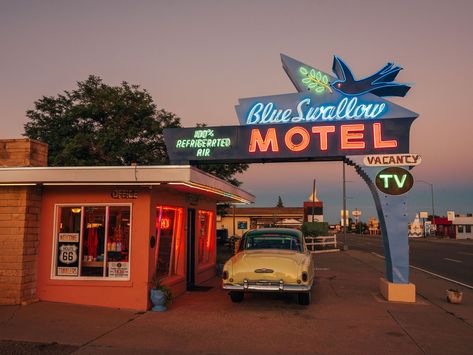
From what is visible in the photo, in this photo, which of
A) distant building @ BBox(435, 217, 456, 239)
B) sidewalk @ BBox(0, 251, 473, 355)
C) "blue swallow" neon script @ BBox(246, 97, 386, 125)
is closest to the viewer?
sidewalk @ BBox(0, 251, 473, 355)

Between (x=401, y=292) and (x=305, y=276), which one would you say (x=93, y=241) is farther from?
(x=401, y=292)

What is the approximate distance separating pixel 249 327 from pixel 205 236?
7.57 m

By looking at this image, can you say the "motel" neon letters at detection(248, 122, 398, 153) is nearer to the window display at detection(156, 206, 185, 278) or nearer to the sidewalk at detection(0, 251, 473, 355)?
the window display at detection(156, 206, 185, 278)

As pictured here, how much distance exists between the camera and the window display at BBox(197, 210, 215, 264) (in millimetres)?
14672

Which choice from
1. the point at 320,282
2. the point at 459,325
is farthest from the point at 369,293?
the point at 459,325

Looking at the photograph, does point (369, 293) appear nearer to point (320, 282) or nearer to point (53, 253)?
point (320, 282)

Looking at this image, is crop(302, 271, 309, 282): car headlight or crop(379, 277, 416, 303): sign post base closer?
crop(302, 271, 309, 282): car headlight

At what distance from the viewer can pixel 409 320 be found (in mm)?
8844

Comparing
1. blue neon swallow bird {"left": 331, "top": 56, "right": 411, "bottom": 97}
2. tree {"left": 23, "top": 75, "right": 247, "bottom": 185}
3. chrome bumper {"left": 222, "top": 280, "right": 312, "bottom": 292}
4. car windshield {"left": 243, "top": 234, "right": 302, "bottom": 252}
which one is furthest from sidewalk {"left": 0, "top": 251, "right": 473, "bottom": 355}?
tree {"left": 23, "top": 75, "right": 247, "bottom": 185}

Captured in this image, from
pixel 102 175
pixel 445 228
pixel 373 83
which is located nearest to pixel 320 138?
pixel 373 83

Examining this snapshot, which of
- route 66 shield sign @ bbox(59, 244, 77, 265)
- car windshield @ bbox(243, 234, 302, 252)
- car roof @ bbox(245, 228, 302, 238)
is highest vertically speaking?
car roof @ bbox(245, 228, 302, 238)

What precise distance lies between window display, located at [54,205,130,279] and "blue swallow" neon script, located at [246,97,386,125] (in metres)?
4.73

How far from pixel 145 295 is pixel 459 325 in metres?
6.56

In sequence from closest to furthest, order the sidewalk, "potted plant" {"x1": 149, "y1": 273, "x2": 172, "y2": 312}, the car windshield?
the sidewalk < "potted plant" {"x1": 149, "y1": 273, "x2": 172, "y2": 312} < the car windshield
